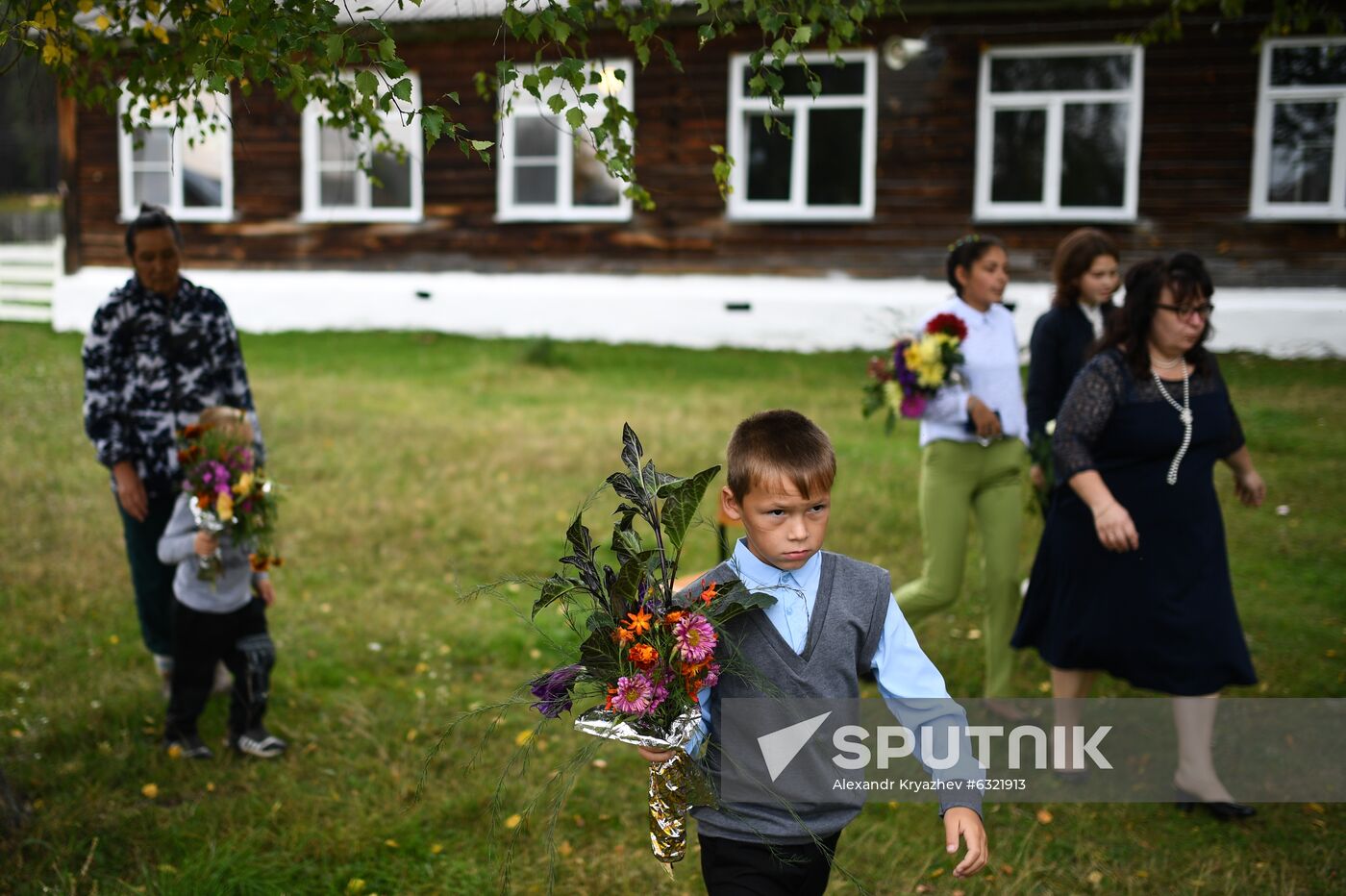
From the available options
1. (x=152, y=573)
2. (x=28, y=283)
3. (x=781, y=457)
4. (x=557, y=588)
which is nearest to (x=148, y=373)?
(x=152, y=573)

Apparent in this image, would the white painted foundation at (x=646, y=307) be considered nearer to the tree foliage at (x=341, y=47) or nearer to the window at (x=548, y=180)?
the window at (x=548, y=180)

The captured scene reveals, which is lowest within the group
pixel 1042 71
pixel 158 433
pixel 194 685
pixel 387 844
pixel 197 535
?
pixel 387 844

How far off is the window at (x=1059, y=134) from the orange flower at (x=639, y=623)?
14509 millimetres

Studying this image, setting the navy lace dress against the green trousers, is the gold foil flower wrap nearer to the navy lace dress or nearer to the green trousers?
the navy lace dress

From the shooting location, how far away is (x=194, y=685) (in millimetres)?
5102

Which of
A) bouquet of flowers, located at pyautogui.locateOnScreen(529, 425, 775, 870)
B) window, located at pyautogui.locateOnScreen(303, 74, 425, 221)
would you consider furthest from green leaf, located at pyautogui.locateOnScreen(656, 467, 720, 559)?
window, located at pyautogui.locateOnScreen(303, 74, 425, 221)

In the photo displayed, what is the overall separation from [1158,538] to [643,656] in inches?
112

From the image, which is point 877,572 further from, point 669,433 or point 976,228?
point 976,228

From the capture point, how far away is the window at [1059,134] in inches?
614

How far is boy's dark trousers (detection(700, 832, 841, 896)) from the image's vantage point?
9.46ft

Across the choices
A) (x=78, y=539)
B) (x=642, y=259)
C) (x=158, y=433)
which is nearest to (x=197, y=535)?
(x=158, y=433)

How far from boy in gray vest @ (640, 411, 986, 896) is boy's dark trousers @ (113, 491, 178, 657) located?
3220mm

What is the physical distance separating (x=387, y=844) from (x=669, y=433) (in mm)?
7010

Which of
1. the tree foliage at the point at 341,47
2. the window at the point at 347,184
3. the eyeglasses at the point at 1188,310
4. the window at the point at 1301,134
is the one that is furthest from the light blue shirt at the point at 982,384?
the window at the point at 347,184
